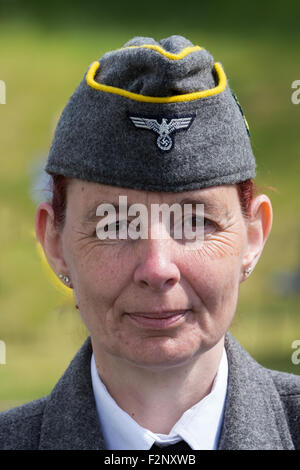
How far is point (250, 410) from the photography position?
7.32ft

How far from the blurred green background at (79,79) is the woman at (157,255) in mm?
5815

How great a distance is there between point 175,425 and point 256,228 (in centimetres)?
61

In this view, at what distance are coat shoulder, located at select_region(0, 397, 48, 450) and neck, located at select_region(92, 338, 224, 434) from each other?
27 centimetres

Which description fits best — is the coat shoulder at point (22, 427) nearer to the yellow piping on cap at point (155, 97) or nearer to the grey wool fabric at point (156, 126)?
the grey wool fabric at point (156, 126)

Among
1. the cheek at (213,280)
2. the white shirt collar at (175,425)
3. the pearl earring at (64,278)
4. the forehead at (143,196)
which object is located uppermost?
the forehead at (143,196)

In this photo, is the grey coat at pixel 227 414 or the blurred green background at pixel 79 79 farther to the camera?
the blurred green background at pixel 79 79

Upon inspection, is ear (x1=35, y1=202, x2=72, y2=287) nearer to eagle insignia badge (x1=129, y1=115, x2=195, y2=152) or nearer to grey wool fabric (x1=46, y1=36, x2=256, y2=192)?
grey wool fabric (x1=46, y1=36, x2=256, y2=192)

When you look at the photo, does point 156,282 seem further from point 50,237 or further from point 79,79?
point 79,79

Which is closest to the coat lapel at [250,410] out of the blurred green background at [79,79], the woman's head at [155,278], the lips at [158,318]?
the woman's head at [155,278]

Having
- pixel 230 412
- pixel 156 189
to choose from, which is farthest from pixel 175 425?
pixel 156 189

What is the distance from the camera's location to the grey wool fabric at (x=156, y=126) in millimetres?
2086

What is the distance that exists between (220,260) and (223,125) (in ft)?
1.15

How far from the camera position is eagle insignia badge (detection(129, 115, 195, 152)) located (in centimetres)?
209

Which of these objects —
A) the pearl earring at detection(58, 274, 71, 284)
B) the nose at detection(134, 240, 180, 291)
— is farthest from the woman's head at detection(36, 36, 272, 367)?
the pearl earring at detection(58, 274, 71, 284)
